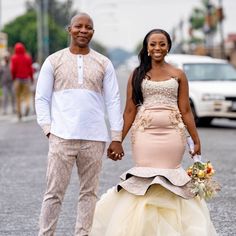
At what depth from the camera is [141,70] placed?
675cm

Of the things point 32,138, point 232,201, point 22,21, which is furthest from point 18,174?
point 22,21

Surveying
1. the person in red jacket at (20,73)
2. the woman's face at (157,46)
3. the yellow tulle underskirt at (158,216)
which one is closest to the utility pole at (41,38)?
the person in red jacket at (20,73)

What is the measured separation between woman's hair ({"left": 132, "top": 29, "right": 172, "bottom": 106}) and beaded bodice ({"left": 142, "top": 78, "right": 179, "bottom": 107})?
35mm

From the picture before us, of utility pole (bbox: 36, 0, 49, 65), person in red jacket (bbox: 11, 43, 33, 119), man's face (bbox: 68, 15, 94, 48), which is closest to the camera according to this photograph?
man's face (bbox: 68, 15, 94, 48)

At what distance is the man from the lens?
6.83m

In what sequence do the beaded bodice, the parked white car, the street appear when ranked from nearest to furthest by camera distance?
1. the beaded bodice
2. the street
3. the parked white car

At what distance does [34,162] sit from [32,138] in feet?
14.3

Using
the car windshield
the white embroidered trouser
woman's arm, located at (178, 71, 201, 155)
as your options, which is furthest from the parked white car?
woman's arm, located at (178, 71, 201, 155)

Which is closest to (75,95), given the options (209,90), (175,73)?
(175,73)

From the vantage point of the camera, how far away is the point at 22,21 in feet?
390

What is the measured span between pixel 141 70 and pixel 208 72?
14.9m

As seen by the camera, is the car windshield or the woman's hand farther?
the car windshield

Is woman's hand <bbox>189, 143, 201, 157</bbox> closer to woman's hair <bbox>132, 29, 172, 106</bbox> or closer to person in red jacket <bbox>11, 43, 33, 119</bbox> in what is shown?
woman's hair <bbox>132, 29, 172, 106</bbox>

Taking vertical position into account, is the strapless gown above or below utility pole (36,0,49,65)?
above
